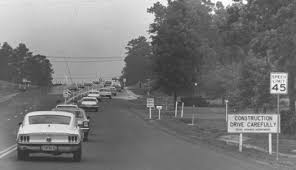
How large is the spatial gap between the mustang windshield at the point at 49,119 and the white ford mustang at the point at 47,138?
28mm

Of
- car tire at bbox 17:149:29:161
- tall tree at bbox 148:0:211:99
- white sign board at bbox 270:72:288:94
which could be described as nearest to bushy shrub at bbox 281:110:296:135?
white sign board at bbox 270:72:288:94

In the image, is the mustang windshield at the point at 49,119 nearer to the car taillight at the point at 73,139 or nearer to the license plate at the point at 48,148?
the car taillight at the point at 73,139

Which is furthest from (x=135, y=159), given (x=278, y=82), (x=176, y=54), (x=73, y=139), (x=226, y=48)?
(x=226, y=48)

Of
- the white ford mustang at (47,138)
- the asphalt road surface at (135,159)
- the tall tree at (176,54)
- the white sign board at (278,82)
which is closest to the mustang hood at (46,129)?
the white ford mustang at (47,138)

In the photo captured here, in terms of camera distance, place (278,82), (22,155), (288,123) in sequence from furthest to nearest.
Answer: (288,123) → (278,82) → (22,155)

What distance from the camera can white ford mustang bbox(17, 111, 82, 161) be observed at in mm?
19438

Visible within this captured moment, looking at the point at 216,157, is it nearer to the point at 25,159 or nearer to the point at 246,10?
the point at 25,159

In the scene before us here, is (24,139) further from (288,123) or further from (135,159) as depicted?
(288,123)

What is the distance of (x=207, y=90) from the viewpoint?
362 ft

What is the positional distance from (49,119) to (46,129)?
3.92ft

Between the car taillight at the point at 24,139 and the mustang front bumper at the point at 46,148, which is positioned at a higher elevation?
the car taillight at the point at 24,139

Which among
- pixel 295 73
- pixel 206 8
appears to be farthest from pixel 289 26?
pixel 206 8

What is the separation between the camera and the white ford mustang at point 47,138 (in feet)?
63.8

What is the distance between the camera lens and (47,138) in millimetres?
19469
